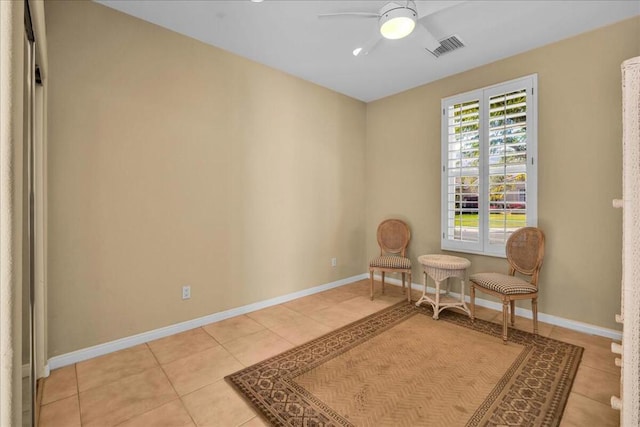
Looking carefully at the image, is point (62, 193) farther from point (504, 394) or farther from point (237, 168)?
point (504, 394)

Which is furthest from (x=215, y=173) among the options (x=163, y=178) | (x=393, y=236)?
(x=393, y=236)

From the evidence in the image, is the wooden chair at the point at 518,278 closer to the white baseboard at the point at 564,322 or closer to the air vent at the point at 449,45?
the white baseboard at the point at 564,322

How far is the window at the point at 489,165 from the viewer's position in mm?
3000

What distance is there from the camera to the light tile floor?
1677 mm

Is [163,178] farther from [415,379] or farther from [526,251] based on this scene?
[526,251]

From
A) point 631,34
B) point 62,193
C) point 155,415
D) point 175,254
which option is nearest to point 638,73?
point 631,34

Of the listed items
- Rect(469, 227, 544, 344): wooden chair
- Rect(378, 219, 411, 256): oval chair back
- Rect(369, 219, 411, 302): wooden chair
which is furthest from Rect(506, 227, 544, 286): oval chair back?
Rect(378, 219, 411, 256): oval chair back

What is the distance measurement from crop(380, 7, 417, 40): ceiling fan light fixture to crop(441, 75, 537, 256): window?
173 centimetres

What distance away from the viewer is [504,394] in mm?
1863

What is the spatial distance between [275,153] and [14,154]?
2.83 metres

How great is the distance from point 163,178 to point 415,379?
→ 266 centimetres

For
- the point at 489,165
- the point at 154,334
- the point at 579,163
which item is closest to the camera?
the point at 154,334

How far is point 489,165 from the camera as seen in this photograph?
10.6 feet

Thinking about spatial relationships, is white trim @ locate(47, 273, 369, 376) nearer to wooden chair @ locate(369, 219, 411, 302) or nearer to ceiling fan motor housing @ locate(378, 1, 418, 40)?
wooden chair @ locate(369, 219, 411, 302)
